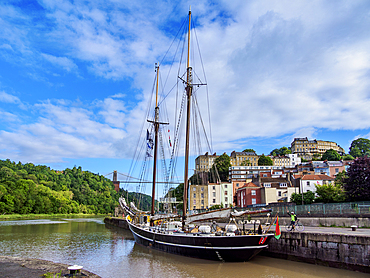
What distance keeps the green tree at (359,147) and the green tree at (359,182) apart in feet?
380

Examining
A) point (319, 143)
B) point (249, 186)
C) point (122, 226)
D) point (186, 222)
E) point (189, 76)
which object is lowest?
point (122, 226)

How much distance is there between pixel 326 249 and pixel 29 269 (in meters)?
17.2

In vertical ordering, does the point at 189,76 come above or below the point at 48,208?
above

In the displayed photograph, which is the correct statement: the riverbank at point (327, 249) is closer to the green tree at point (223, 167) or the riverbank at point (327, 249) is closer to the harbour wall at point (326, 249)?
the harbour wall at point (326, 249)

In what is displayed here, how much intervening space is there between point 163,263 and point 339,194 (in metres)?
36.3

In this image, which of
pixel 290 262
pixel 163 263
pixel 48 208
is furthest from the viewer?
pixel 48 208

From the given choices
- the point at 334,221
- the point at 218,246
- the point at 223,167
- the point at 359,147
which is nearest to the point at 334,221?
the point at 334,221

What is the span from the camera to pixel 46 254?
77.6 feet

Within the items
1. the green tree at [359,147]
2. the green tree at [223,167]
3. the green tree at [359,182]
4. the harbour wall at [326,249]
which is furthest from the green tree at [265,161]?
the harbour wall at [326,249]

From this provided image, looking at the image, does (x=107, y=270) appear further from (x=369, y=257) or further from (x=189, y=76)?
(x=189, y=76)

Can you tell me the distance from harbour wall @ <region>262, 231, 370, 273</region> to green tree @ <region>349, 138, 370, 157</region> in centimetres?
14213

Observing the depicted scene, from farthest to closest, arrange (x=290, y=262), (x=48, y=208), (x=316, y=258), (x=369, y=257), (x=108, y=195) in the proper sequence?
(x=108, y=195), (x=48, y=208), (x=290, y=262), (x=316, y=258), (x=369, y=257)

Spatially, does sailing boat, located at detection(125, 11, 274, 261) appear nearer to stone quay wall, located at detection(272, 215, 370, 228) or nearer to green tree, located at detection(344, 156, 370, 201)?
stone quay wall, located at detection(272, 215, 370, 228)

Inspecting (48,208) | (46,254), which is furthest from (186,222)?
(48,208)
